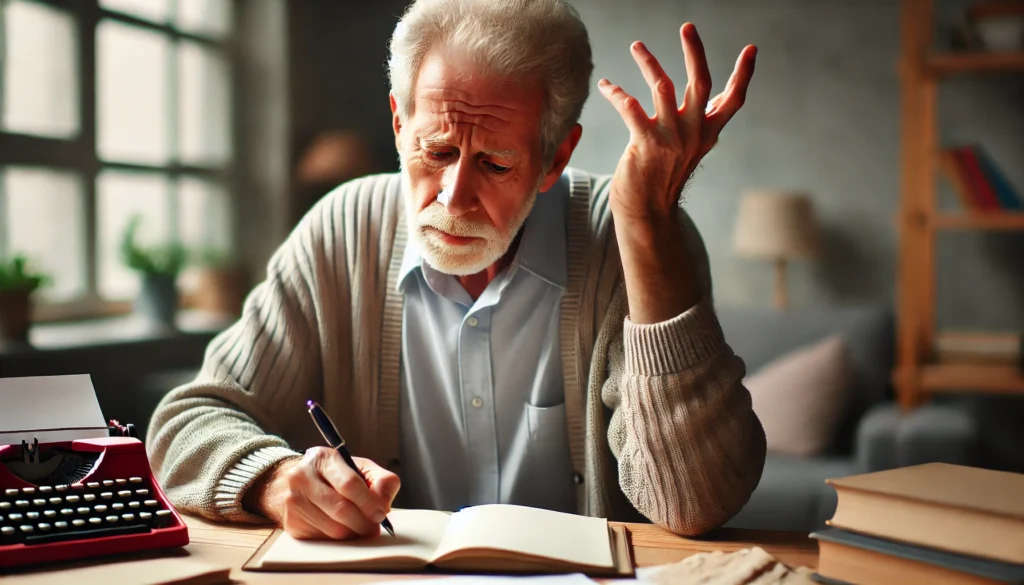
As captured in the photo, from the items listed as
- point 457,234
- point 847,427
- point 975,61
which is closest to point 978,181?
point 975,61

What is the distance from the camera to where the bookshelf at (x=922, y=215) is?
3477mm

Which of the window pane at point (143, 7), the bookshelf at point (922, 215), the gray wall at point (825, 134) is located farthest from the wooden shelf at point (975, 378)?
the window pane at point (143, 7)

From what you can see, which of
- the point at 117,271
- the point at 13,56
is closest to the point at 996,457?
the point at 117,271

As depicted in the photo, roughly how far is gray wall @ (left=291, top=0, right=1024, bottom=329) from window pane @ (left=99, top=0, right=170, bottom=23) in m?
2.10

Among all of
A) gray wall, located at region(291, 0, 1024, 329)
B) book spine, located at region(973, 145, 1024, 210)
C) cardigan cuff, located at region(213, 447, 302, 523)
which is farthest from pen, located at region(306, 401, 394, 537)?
gray wall, located at region(291, 0, 1024, 329)

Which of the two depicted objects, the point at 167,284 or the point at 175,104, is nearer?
the point at 167,284

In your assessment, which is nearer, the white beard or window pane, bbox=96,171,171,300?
the white beard

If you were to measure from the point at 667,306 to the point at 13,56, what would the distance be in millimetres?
3300

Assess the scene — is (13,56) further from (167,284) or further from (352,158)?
(352,158)

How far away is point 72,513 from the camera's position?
97 centimetres

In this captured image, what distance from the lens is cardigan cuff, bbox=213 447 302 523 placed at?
112cm

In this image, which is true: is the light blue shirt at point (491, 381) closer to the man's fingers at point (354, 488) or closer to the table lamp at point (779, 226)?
the man's fingers at point (354, 488)

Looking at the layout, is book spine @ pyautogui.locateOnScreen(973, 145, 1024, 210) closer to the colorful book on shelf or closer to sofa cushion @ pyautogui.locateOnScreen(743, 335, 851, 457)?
the colorful book on shelf

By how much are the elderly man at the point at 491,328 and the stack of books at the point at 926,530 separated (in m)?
0.26
